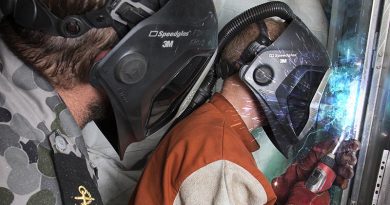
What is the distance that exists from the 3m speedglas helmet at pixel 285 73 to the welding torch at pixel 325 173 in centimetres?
15

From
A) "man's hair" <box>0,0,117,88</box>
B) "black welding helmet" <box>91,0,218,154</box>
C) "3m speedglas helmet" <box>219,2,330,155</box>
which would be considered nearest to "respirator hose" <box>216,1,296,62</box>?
"3m speedglas helmet" <box>219,2,330,155</box>

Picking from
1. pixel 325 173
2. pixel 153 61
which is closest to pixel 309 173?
pixel 325 173

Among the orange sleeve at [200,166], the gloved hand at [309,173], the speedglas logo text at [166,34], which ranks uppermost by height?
the speedglas logo text at [166,34]

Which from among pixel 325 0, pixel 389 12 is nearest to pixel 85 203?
pixel 389 12

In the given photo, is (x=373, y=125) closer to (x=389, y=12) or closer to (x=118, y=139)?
(x=389, y=12)

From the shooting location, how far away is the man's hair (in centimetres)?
72

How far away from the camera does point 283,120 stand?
1.30m

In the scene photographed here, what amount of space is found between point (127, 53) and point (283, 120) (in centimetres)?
70

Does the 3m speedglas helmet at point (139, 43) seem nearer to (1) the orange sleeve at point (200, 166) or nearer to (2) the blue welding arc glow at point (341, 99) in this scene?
(1) the orange sleeve at point (200, 166)

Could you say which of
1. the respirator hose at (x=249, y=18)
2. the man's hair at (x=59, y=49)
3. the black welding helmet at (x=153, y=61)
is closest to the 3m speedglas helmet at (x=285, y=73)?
the respirator hose at (x=249, y=18)

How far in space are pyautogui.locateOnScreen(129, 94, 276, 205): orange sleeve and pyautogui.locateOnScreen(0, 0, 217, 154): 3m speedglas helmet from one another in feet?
0.65

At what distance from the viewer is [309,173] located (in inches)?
58.2

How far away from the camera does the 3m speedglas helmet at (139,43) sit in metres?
0.70

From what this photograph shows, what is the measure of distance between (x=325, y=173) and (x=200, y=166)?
60cm
